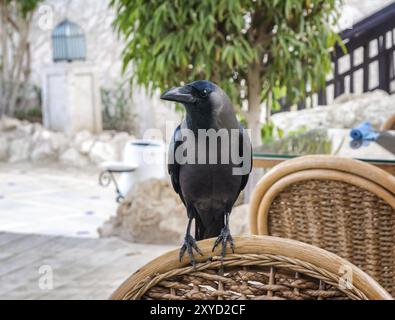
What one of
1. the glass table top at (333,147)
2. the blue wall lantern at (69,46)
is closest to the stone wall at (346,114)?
the glass table top at (333,147)

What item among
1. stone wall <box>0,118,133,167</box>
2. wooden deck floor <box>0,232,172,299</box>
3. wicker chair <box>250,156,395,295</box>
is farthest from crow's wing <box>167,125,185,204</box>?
stone wall <box>0,118,133,167</box>

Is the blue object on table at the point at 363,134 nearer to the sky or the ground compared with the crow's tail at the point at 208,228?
nearer to the sky

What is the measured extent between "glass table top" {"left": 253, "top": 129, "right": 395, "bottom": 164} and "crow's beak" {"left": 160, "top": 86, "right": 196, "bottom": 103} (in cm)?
116

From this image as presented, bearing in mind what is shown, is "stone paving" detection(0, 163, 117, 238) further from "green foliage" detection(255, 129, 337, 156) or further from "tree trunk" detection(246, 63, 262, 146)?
"green foliage" detection(255, 129, 337, 156)

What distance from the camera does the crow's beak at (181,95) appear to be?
0.65 metres

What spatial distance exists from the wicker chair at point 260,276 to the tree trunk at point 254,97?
2852 millimetres

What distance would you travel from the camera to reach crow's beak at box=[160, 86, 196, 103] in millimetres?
651

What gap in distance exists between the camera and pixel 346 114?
4891 mm

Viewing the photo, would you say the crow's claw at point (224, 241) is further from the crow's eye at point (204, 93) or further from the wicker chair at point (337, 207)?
the wicker chair at point (337, 207)

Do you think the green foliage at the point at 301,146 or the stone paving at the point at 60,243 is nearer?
the green foliage at the point at 301,146

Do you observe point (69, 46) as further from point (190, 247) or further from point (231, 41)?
point (190, 247)

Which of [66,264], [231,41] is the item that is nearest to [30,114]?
[66,264]

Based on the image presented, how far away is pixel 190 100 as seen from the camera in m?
0.67
